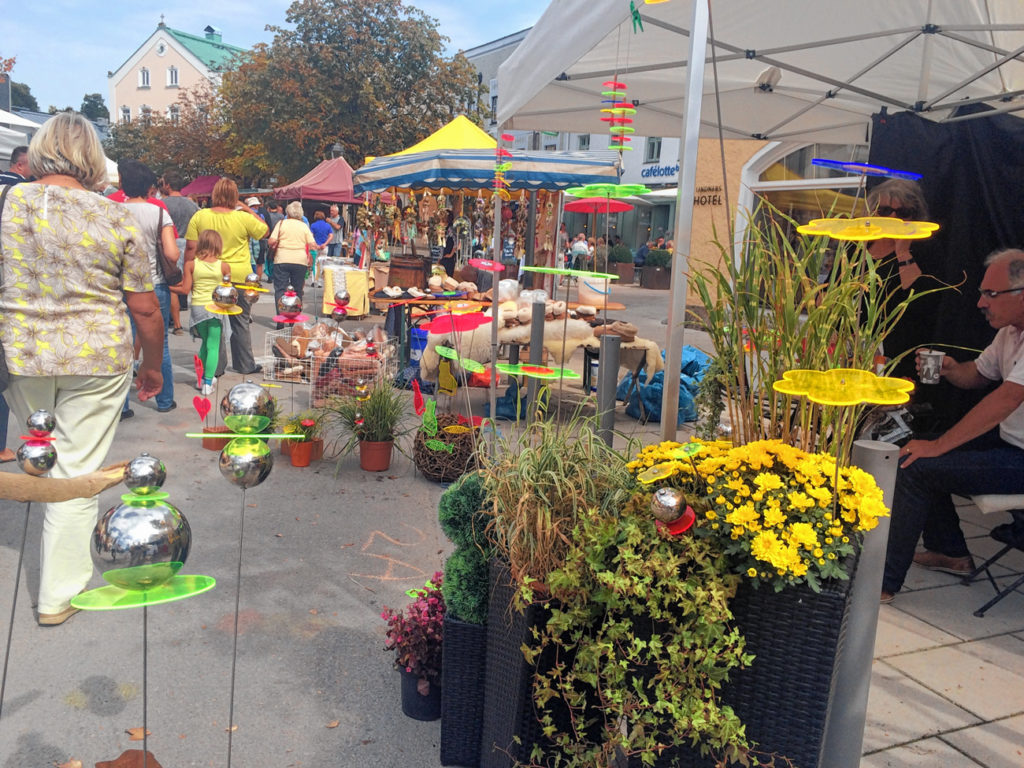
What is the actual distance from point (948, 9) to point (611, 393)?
10.7ft

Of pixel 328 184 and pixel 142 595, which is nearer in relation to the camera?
pixel 142 595

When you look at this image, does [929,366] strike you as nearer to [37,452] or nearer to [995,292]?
[995,292]

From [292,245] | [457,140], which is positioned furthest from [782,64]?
[292,245]

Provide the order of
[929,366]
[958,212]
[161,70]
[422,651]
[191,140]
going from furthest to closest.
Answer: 1. [161,70]
2. [191,140]
3. [958,212]
4. [929,366]
5. [422,651]

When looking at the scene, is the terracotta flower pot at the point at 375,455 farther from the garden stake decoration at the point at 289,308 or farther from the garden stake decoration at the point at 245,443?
the garden stake decoration at the point at 245,443

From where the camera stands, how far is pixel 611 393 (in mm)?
3238

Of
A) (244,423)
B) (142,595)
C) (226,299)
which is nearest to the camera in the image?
(142,595)

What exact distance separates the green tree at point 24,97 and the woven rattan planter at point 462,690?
79.5 meters

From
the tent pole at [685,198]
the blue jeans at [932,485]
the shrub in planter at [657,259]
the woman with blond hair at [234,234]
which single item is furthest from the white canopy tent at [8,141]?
the shrub in planter at [657,259]

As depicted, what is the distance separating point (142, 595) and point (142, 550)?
0.34 feet

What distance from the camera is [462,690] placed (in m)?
2.43

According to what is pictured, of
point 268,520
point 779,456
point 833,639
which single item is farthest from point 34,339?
point 833,639

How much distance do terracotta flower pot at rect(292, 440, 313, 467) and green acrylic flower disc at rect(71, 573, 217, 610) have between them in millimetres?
3711

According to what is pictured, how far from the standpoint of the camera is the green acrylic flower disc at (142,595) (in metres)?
1.62
